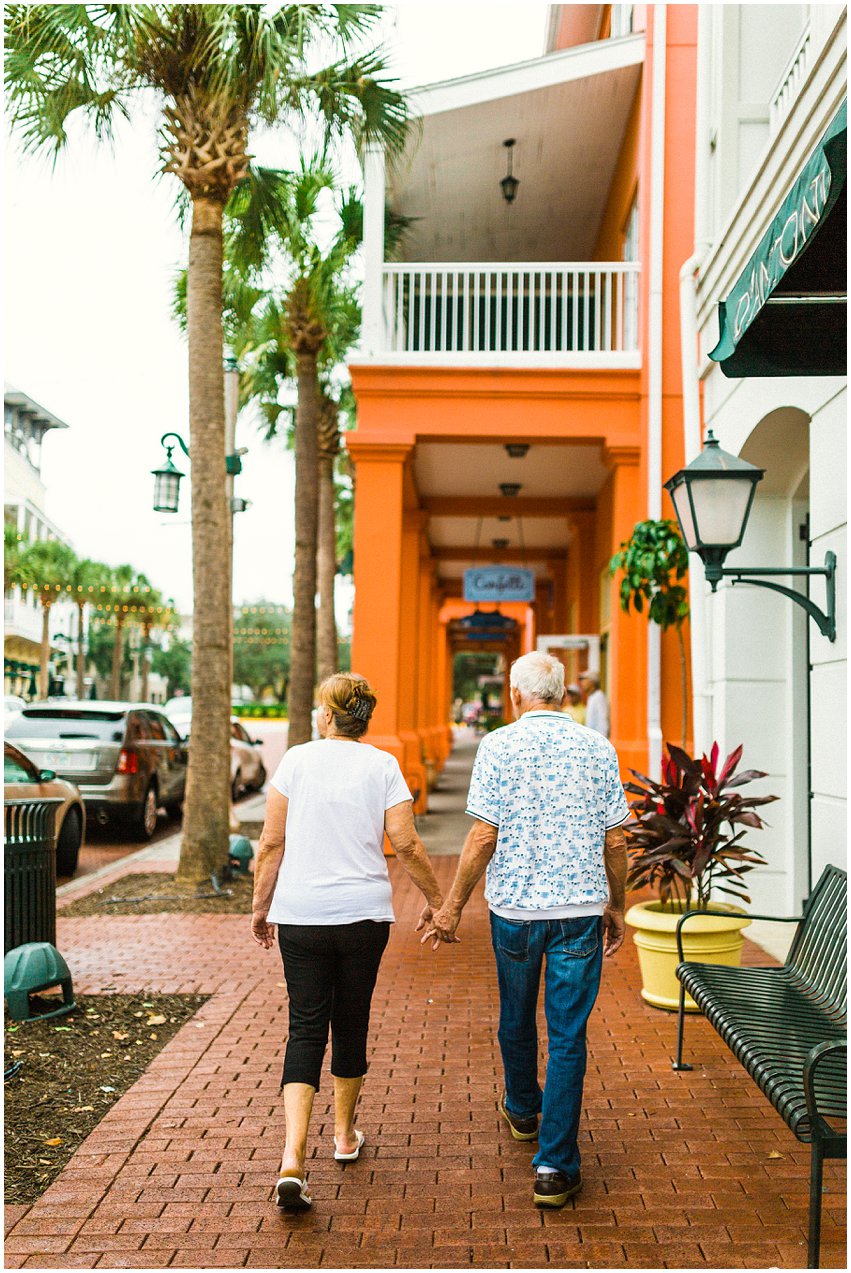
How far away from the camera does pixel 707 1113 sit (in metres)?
4.73

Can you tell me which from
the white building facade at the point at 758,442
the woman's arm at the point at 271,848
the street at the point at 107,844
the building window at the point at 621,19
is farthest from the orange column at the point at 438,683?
the woman's arm at the point at 271,848

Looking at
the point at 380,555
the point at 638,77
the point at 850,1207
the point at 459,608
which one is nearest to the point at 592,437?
the point at 380,555

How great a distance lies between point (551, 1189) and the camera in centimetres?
381

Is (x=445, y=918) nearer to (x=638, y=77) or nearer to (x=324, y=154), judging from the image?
(x=324, y=154)

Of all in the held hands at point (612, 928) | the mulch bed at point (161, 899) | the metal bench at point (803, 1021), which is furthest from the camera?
the mulch bed at point (161, 899)

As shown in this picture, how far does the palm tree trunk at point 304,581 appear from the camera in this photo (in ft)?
48.2

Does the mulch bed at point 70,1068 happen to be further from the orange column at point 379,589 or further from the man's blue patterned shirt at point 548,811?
the orange column at point 379,589

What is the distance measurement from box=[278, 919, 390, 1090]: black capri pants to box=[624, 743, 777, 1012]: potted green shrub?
2.35 m

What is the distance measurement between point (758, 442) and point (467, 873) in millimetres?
5219

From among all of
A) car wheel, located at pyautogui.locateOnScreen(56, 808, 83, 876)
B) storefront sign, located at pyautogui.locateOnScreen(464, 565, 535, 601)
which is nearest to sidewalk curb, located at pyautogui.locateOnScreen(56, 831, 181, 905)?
car wheel, located at pyautogui.locateOnScreen(56, 808, 83, 876)

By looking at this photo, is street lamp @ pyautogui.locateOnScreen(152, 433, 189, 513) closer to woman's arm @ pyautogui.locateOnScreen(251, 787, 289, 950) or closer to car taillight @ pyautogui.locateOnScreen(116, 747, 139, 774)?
car taillight @ pyautogui.locateOnScreen(116, 747, 139, 774)

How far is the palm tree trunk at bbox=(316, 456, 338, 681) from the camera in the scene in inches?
760

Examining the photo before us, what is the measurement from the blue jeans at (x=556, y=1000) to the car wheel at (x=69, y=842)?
7651 mm

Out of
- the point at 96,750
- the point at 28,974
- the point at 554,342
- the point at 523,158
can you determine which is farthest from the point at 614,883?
the point at 523,158
